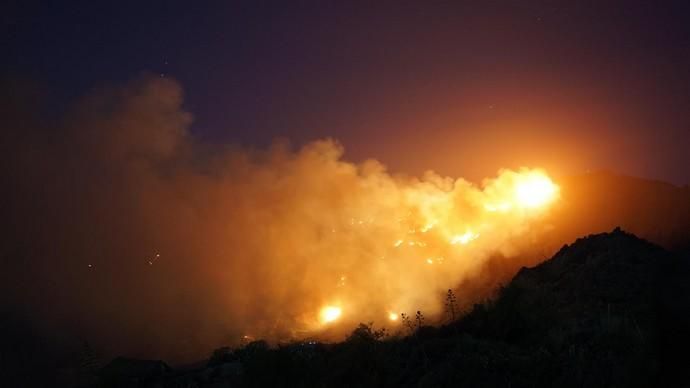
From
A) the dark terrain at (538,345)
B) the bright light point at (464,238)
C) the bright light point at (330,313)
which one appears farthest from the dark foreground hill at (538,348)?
the bright light point at (464,238)

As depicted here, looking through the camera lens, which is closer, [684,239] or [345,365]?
[345,365]

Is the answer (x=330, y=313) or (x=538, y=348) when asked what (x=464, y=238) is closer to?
(x=330, y=313)

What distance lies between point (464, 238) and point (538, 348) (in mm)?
60483

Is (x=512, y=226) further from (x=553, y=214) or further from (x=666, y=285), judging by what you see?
(x=666, y=285)

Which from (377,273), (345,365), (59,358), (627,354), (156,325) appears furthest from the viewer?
(377,273)

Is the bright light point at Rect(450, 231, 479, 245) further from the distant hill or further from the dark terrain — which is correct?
the dark terrain

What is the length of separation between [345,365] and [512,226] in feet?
205

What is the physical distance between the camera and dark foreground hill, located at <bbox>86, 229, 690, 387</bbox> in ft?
50.9

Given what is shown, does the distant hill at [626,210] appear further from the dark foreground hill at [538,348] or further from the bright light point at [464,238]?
the dark foreground hill at [538,348]

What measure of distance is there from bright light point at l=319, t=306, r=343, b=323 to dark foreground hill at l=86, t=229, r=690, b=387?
3612 centimetres

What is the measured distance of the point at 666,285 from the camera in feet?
81.1

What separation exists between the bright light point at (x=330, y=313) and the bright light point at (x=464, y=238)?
79.7 ft

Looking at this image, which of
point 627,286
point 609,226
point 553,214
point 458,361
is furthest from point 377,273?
point 458,361

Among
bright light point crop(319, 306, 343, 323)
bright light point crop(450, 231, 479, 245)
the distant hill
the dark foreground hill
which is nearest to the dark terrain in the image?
Answer: the dark foreground hill
